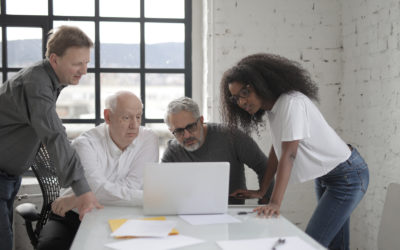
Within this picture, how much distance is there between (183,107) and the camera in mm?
2418

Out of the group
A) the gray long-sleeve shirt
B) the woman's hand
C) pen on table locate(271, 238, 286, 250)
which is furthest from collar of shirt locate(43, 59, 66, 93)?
pen on table locate(271, 238, 286, 250)

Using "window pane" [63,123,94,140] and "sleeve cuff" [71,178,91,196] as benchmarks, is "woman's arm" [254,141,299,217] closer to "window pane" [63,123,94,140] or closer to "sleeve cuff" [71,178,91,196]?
"sleeve cuff" [71,178,91,196]

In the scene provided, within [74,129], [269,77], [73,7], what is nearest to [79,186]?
[269,77]

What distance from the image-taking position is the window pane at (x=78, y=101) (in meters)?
3.43

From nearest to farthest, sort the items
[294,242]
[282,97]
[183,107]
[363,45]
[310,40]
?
[294,242], [282,97], [183,107], [363,45], [310,40]

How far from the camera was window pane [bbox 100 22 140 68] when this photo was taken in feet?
11.3

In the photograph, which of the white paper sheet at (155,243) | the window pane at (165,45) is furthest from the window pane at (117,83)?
the white paper sheet at (155,243)

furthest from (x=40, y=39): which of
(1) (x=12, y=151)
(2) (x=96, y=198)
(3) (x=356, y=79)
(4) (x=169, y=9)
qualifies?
(3) (x=356, y=79)

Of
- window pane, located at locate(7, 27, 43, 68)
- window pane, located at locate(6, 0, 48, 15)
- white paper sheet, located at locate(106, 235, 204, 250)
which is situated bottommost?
white paper sheet, located at locate(106, 235, 204, 250)

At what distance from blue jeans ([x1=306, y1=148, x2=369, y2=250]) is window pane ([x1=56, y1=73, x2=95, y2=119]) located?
2125 millimetres

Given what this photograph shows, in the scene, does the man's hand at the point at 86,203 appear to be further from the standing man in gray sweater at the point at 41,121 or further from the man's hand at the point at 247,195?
the man's hand at the point at 247,195

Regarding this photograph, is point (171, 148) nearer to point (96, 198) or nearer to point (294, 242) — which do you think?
point (96, 198)

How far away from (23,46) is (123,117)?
1.53 meters

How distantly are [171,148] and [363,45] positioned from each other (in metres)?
1.59
